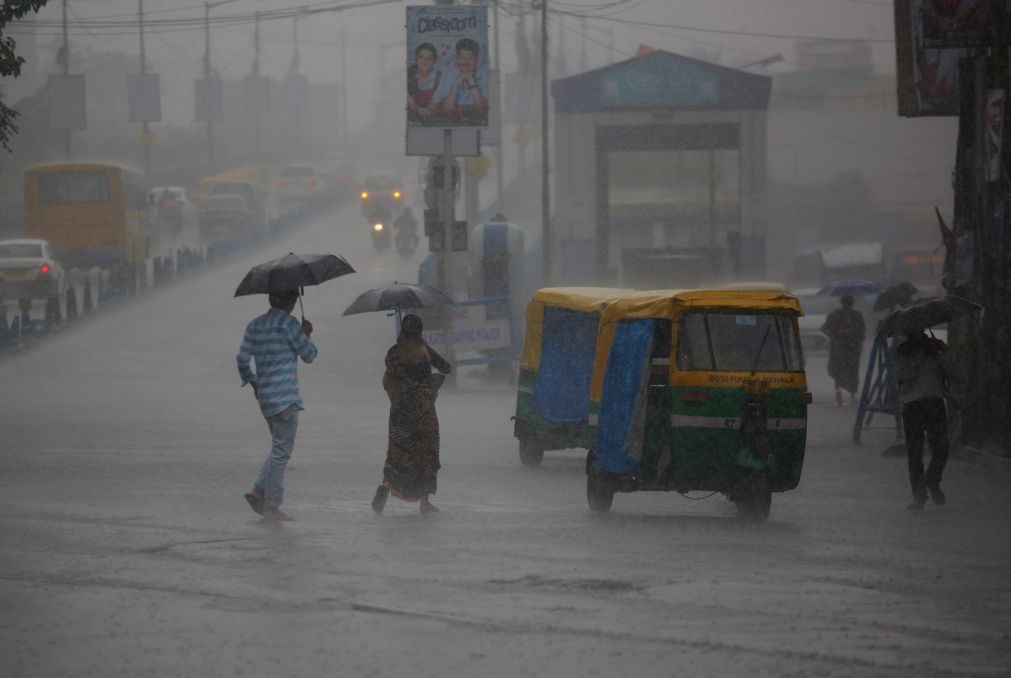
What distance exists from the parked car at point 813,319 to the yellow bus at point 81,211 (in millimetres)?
20653

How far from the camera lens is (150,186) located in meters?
90.6

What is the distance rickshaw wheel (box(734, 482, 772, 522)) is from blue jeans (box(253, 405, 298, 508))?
343cm

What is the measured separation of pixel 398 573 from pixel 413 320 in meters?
3.69

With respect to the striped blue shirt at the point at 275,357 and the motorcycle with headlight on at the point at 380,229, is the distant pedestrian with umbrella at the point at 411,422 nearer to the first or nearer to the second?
the striped blue shirt at the point at 275,357

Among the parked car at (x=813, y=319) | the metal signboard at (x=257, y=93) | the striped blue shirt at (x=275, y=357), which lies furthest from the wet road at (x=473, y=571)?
the metal signboard at (x=257, y=93)

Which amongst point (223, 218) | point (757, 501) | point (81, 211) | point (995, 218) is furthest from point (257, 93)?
point (757, 501)

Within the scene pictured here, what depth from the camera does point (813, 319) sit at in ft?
135

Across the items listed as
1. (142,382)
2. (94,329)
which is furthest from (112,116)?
(142,382)

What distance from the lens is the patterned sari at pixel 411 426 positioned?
13148 millimetres

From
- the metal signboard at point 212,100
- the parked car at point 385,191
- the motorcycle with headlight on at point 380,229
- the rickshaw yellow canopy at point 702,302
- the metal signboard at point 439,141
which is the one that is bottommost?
the rickshaw yellow canopy at point 702,302

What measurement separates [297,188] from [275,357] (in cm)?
7368

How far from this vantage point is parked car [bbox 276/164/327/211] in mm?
85438

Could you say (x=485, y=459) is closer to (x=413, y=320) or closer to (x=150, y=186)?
(x=413, y=320)

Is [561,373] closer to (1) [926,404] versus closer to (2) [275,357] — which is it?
(1) [926,404]
